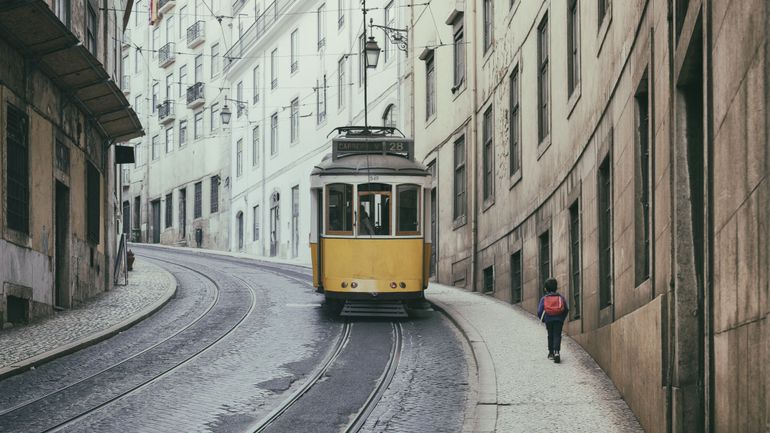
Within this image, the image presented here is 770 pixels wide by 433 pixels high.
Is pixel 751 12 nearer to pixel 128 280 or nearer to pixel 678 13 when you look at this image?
pixel 678 13

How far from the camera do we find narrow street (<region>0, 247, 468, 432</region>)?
10.7m

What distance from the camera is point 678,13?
8609 millimetres

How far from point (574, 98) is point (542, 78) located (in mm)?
3354

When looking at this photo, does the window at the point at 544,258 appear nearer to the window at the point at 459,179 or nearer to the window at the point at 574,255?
the window at the point at 574,255

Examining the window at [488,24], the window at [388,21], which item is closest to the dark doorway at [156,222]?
the window at [388,21]

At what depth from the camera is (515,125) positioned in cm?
2148

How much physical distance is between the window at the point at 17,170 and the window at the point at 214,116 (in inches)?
1466

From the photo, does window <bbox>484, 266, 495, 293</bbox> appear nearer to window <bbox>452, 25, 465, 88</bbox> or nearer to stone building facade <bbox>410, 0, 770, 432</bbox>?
stone building facade <bbox>410, 0, 770, 432</bbox>

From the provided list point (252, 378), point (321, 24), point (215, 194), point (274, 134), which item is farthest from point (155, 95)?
point (252, 378)

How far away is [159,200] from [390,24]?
101 feet

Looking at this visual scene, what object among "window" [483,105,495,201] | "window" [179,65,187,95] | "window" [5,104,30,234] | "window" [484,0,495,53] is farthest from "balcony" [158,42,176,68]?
"window" [5,104,30,234]

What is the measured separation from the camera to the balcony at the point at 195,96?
184 feet

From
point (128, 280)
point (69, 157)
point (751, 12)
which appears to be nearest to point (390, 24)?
point (128, 280)

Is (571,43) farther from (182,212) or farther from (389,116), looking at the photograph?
(182,212)
